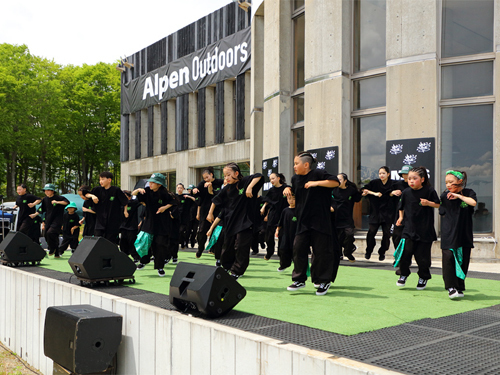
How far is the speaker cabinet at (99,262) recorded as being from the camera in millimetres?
7164

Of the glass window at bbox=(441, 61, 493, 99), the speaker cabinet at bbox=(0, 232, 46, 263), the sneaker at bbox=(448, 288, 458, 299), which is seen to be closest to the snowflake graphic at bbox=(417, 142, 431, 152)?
the glass window at bbox=(441, 61, 493, 99)

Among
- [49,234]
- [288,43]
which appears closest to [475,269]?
[288,43]

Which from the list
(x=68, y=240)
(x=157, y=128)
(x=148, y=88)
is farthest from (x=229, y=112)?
(x=68, y=240)

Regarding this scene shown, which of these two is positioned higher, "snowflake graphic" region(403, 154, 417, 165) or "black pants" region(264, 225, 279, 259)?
"snowflake graphic" region(403, 154, 417, 165)

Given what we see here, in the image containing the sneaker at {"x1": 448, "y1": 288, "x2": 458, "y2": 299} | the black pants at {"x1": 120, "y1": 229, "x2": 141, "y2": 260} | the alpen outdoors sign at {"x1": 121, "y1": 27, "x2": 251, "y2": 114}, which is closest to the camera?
Result: the sneaker at {"x1": 448, "y1": 288, "x2": 458, "y2": 299}

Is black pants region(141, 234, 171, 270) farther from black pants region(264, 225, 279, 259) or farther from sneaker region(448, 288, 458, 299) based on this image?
sneaker region(448, 288, 458, 299)

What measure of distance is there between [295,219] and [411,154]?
5.26 meters

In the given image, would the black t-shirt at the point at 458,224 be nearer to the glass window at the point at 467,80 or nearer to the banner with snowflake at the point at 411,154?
the banner with snowflake at the point at 411,154

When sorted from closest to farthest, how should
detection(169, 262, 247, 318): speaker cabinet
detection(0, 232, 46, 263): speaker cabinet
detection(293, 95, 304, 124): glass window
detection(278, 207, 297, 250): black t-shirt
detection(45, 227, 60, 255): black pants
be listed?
detection(169, 262, 247, 318): speaker cabinet, detection(278, 207, 297, 250): black t-shirt, detection(0, 232, 46, 263): speaker cabinet, detection(45, 227, 60, 255): black pants, detection(293, 95, 304, 124): glass window

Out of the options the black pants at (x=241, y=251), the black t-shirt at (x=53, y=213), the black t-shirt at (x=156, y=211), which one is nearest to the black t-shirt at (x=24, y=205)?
the black t-shirt at (x=53, y=213)

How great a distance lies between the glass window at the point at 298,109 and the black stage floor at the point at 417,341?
34.7 feet

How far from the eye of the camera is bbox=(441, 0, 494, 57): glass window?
11.7m

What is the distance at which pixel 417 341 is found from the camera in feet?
13.3

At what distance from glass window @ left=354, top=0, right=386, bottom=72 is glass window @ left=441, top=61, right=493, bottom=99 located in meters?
1.74
